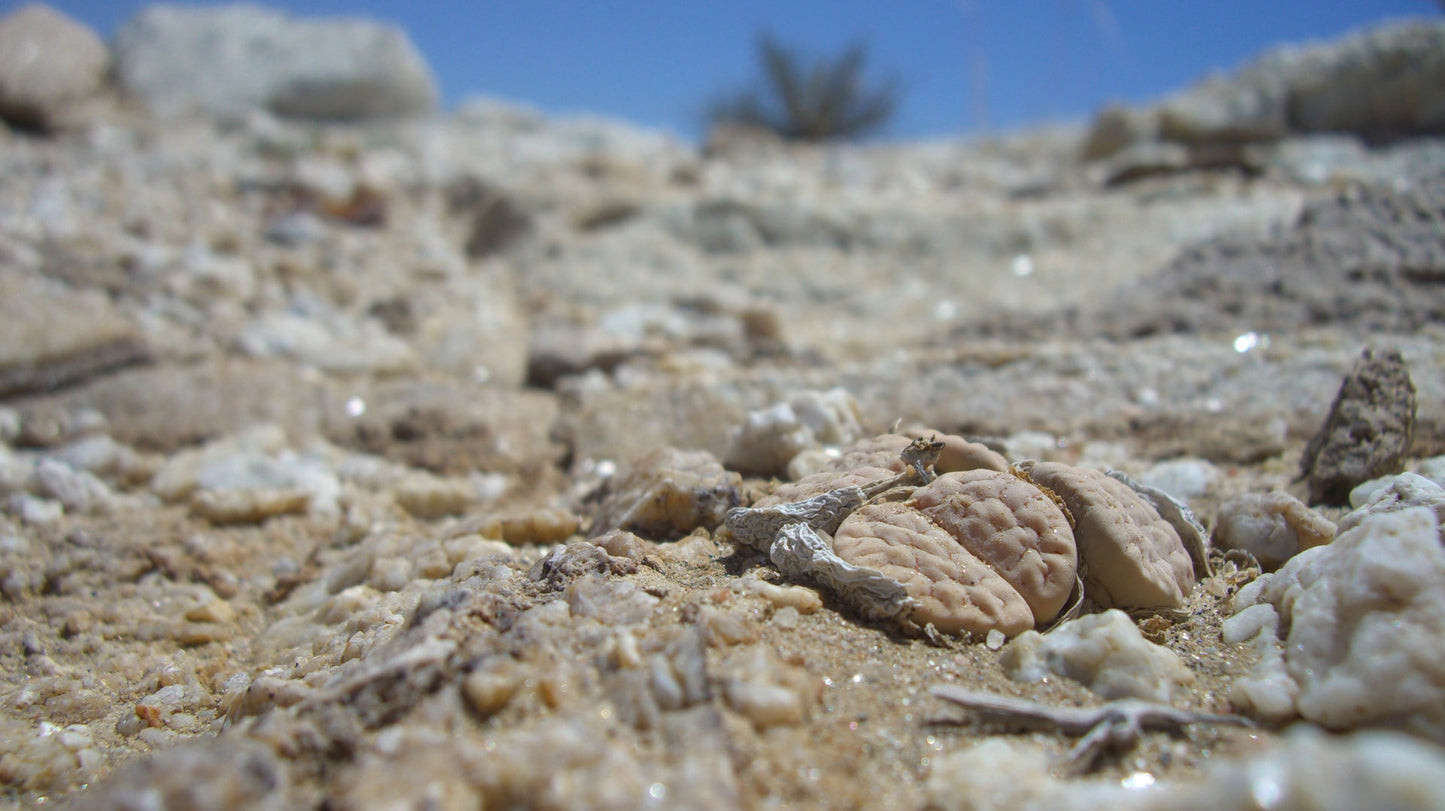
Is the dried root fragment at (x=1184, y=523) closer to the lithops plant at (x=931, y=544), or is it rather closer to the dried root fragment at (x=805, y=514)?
the lithops plant at (x=931, y=544)

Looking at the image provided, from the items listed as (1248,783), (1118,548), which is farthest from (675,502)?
(1248,783)

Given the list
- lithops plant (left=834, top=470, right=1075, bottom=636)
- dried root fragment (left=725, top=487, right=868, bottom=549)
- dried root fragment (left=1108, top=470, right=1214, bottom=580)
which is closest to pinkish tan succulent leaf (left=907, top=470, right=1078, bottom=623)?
lithops plant (left=834, top=470, right=1075, bottom=636)

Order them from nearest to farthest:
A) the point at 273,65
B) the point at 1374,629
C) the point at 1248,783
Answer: the point at 1248,783 → the point at 1374,629 → the point at 273,65

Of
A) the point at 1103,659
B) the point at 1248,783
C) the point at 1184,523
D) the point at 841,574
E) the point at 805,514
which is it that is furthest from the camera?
the point at 1184,523

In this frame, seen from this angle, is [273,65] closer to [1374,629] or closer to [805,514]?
[805,514]

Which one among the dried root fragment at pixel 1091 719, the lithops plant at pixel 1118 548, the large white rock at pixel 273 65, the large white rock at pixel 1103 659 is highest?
the large white rock at pixel 273 65

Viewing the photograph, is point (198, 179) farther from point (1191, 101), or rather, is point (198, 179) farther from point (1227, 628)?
point (1191, 101)

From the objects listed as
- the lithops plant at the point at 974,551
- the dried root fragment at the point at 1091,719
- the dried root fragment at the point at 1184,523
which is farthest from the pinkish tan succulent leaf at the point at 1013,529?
the dried root fragment at the point at 1184,523
